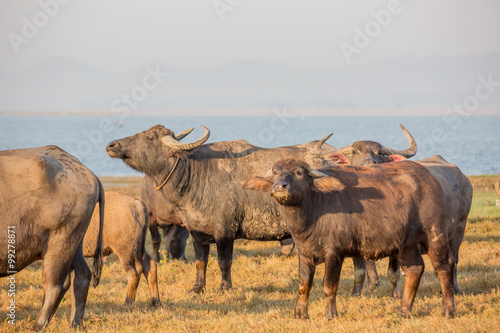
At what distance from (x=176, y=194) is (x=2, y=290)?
3.15m

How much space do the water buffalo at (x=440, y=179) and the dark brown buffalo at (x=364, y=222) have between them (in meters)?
0.40

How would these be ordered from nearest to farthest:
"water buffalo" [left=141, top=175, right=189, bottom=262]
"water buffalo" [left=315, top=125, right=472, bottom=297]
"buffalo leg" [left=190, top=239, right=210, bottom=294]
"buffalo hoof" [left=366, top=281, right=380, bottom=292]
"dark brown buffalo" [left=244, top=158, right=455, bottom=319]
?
"dark brown buffalo" [left=244, top=158, right=455, bottom=319] < "water buffalo" [left=315, top=125, right=472, bottom=297] < "buffalo hoof" [left=366, top=281, right=380, bottom=292] < "buffalo leg" [left=190, top=239, right=210, bottom=294] < "water buffalo" [left=141, top=175, right=189, bottom=262]

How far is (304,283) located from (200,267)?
9.27 ft

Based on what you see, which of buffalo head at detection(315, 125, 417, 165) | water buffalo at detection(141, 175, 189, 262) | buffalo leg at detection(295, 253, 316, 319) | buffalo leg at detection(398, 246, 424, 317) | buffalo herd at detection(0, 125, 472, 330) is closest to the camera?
buffalo herd at detection(0, 125, 472, 330)

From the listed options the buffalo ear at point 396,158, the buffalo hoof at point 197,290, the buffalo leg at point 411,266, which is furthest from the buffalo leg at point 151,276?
the buffalo ear at point 396,158

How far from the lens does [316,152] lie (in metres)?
10.1

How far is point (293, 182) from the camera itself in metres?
6.89

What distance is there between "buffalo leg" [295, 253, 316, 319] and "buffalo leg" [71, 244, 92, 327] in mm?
2622

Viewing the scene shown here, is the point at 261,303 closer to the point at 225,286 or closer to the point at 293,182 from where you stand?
the point at 225,286

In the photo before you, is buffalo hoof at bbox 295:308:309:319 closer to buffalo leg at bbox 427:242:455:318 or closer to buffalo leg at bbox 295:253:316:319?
buffalo leg at bbox 295:253:316:319

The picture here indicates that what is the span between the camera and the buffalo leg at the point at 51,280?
6.98 meters

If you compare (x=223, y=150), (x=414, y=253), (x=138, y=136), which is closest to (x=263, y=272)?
(x=223, y=150)

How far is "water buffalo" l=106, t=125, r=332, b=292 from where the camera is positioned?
9766mm

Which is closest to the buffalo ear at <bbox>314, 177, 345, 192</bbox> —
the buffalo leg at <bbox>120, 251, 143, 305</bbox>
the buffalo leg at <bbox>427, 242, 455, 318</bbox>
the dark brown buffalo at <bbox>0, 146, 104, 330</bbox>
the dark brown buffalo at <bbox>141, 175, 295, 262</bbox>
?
the buffalo leg at <bbox>427, 242, 455, 318</bbox>
